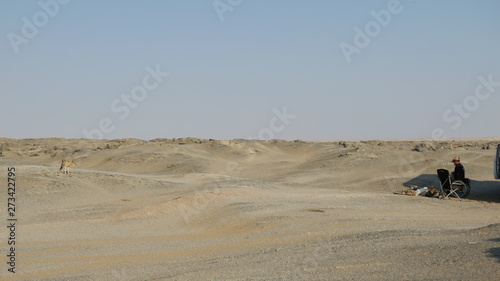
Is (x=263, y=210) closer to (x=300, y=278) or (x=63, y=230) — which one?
(x=63, y=230)

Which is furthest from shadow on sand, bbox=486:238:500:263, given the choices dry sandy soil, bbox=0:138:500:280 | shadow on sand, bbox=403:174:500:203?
shadow on sand, bbox=403:174:500:203

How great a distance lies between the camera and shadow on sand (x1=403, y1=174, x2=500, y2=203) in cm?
1964

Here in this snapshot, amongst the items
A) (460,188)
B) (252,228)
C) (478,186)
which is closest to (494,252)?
(252,228)

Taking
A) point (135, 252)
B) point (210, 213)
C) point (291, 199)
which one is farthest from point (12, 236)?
point (291, 199)

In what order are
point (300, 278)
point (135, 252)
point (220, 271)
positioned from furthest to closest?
1. point (135, 252)
2. point (220, 271)
3. point (300, 278)

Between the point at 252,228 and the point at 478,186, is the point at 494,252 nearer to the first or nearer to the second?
the point at 252,228

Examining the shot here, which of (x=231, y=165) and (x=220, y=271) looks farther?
(x=231, y=165)

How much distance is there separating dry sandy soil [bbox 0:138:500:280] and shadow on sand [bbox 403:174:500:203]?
77 millimetres

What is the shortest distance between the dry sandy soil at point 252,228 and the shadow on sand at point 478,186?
8 cm

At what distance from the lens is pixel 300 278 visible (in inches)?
280

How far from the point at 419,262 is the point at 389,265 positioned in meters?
0.39

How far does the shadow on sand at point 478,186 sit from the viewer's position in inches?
773

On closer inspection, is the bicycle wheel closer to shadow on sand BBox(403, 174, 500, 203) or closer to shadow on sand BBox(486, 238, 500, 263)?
shadow on sand BBox(403, 174, 500, 203)

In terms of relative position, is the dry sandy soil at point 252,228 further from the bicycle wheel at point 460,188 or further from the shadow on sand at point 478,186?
the bicycle wheel at point 460,188
